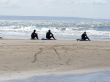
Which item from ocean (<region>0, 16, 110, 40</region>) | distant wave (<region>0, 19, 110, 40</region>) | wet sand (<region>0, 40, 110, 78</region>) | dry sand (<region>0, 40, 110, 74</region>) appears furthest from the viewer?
distant wave (<region>0, 19, 110, 40</region>)

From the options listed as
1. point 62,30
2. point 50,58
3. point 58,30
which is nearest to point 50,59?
point 50,58

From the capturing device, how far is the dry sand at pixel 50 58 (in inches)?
558

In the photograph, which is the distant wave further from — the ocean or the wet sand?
the wet sand

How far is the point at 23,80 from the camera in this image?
39.0 feet

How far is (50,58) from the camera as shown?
15.8 m

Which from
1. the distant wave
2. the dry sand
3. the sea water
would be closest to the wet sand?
the dry sand

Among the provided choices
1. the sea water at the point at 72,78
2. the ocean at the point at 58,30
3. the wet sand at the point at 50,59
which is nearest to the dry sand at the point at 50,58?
the wet sand at the point at 50,59

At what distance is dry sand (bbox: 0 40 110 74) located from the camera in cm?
1417

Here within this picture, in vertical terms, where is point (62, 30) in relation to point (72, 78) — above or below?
below

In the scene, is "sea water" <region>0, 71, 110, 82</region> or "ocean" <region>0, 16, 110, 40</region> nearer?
"sea water" <region>0, 71, 110, 82</region>

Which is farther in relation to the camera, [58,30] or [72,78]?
[58,30]

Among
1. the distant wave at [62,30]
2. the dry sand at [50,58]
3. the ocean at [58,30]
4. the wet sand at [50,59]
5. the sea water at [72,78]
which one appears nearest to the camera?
the sea water at [72,78]

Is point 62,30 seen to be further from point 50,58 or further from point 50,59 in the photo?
point 50,59

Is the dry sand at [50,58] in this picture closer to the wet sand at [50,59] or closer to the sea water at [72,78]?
the wet sand at [50,59]
